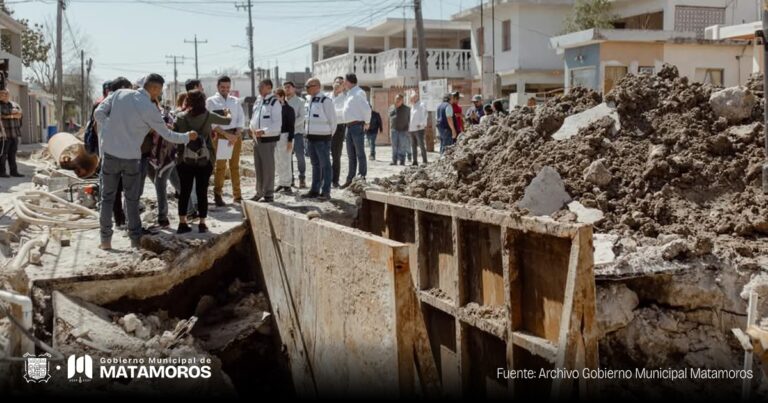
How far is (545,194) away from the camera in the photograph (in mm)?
7422

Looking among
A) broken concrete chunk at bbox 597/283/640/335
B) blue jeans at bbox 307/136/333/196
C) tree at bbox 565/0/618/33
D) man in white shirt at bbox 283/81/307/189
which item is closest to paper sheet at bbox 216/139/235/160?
man in white shirt at bbox 283/81/307/189

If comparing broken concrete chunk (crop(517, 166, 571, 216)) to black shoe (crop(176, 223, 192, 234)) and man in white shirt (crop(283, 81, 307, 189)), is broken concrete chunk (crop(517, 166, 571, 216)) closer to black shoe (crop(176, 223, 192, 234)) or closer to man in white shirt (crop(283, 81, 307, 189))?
black shoe (crop(176, 223, 192, 234))

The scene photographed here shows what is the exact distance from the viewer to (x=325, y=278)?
7.11m

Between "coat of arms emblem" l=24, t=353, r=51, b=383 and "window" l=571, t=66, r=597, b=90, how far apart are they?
20890 millimetres

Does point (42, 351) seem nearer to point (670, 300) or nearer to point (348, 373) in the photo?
point (348, 373)

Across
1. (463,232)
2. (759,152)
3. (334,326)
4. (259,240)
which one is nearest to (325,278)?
(334,326)

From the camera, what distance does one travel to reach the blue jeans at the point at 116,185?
7910 millimetres

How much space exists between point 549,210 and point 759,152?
2.01 metres

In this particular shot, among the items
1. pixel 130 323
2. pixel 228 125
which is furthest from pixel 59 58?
pixel 130 323

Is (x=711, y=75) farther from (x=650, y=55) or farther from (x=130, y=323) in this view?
(x=130, y=323)

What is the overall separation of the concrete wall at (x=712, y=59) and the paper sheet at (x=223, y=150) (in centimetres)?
1712

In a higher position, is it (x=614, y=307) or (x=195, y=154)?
(x=195, y=154)

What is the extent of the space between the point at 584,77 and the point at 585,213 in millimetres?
18601

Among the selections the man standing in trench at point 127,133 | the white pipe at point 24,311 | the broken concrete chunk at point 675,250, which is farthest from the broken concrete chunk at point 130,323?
the broken concrete chunk at point 675,250
